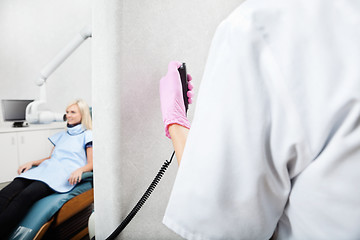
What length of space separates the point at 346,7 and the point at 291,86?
94 mm

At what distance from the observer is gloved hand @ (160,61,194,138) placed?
52cm

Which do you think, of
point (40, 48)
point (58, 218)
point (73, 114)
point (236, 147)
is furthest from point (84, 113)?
point (236, 147)

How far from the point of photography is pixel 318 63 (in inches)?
8.7

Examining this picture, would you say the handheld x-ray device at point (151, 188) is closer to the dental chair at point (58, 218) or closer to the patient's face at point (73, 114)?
the dental chair at point (58, 218)

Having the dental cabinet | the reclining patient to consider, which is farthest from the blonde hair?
the dental cabinet

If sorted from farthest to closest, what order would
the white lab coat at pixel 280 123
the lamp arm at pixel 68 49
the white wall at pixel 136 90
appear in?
the lamp arm at pixel 68 49
the white wall at pixel 136 90
the white lab coat at pixel 280 123

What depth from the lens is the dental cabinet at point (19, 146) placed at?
7.37ft

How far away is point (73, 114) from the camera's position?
2.07 m

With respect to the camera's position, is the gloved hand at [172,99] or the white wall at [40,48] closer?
the gloved hand at [172,99]

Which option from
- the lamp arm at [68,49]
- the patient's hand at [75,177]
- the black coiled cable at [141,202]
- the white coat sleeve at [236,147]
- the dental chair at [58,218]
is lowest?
the dental chair at [58,218]

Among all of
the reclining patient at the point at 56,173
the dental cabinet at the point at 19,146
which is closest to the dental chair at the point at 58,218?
the reclining patient at the point at 56,173

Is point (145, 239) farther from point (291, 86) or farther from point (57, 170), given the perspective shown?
point (57, 170)

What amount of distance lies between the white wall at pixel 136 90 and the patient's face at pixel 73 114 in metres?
1.73

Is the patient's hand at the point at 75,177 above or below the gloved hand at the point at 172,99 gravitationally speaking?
below
